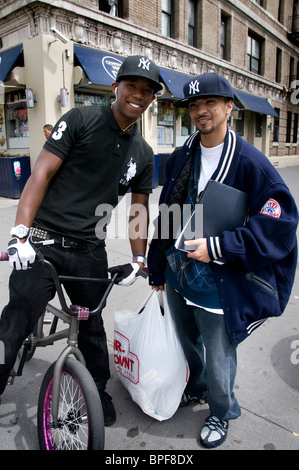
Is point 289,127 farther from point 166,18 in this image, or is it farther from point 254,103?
point 166,18

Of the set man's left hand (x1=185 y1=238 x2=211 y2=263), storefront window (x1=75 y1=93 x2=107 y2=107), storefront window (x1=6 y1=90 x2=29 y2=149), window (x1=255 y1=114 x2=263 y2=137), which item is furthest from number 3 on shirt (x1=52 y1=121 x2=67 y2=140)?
window (x1=255 y1=114 x2=263 y2=137)

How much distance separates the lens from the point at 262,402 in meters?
2.44

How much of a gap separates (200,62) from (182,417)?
14.8 metres

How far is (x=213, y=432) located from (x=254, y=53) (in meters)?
21.2

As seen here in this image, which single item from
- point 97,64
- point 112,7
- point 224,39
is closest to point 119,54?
point 112,7

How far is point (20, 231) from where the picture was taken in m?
1.81

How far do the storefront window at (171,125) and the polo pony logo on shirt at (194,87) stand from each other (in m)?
12.0

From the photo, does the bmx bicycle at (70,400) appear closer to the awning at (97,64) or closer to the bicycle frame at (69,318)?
the bicycle frame at (69,318)

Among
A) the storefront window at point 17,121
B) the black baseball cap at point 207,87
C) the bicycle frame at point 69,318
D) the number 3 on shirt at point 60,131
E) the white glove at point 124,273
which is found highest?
the storefront window at point 17,121

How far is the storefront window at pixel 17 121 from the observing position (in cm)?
1063

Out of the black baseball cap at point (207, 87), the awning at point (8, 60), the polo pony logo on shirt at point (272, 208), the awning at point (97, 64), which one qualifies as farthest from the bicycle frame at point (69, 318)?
the awning at point (8, 60)

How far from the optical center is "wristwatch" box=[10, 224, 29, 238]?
1.80m
